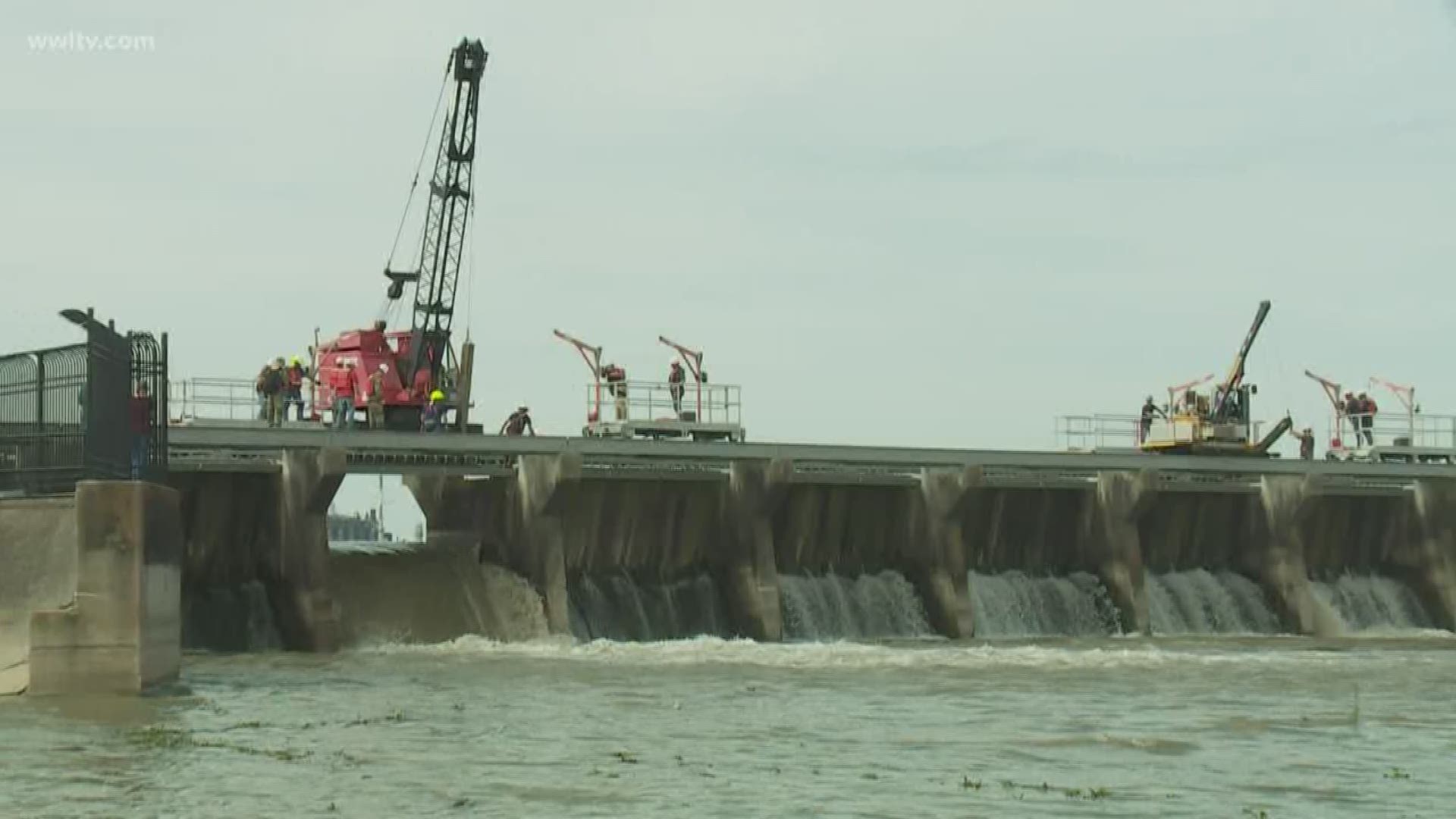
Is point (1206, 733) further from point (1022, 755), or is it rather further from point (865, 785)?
point (865, 785)

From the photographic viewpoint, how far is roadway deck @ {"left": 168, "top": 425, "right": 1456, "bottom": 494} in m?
43.6

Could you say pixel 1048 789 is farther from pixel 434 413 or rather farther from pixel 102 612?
pixel 434 413

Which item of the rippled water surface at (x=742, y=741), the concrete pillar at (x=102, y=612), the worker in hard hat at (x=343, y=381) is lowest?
the rippled water surface at (x=742, y=741)

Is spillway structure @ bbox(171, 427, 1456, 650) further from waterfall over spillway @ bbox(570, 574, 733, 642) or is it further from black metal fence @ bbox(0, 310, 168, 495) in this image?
black metal fence @ bbox(0, 310, 168, 495)

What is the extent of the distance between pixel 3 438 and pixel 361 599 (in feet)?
58.3

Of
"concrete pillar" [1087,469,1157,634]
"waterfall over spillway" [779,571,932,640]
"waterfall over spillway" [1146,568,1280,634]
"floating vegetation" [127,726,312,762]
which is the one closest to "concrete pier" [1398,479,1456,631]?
"waterfall over spillway" [1146,568,1280,634]

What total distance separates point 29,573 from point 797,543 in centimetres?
2798

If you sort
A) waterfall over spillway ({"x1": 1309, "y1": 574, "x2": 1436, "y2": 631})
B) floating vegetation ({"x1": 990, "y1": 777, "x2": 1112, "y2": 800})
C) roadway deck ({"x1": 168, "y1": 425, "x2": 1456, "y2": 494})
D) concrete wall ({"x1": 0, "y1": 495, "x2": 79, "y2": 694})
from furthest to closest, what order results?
waterfall over spillway ({"x1": 1309, "y1": 574, "x2": 1436, "y2": 631}) → roadway deck ({"x1": 168, "y1": 425, "x2": 1456, "y2": 494}) → concrete wall ({"x1": 0, "y1": 495, "x2": 79, "y2": 694}) → floating vegetation ({"x1": 990, "y1": 777, "x2": 1112, "y2": 800})

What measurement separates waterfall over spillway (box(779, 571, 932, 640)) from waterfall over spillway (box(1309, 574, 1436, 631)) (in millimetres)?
13004

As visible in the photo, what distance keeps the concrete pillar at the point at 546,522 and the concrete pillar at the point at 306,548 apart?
4261 mm

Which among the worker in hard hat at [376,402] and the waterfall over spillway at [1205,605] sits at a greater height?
the worker in hard hat at [376,402]

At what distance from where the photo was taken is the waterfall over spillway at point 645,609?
48.0 meters

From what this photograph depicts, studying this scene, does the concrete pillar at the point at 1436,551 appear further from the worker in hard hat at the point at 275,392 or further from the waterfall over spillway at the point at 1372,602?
the worker in hard hat at the point at 275,392

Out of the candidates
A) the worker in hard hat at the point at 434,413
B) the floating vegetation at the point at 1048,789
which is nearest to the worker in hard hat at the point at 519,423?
the worker in hard hat at the point at 434,413
